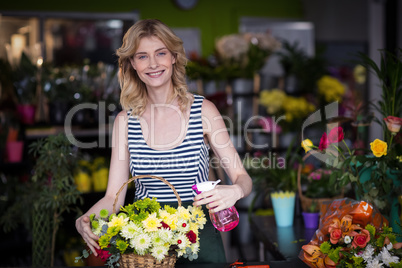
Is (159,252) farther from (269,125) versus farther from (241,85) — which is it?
(241,85)

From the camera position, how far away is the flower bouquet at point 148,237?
1470 millimetres

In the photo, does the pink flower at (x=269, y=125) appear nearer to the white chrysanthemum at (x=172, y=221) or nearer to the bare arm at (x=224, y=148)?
the bare arm at (x=224, y=148)

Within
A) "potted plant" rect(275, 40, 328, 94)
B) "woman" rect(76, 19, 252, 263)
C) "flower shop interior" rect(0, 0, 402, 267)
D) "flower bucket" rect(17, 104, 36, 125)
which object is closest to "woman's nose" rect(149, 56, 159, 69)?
"woman" rect(76, 19, 252, 263)

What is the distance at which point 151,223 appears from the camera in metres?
1.48

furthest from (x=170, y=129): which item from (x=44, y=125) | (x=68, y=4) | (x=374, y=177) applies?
(x=68, y=4)

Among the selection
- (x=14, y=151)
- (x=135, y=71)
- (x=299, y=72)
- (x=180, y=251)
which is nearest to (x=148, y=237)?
(x=180, y=251)

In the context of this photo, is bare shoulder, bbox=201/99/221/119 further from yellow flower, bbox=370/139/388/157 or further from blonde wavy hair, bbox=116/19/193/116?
yellow flower, bbox=370/139/388/157

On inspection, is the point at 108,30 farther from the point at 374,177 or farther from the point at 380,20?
the point at 374,177

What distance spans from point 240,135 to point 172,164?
237 cm

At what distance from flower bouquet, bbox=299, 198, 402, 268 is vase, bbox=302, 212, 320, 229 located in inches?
31.6

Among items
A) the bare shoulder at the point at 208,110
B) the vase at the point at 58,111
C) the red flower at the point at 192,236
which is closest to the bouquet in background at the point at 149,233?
the red flower at the point at 192,236

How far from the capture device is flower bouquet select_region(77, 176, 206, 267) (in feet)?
4.82

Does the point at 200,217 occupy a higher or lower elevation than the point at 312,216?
higher

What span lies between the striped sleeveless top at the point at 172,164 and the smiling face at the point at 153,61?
0.70ft
